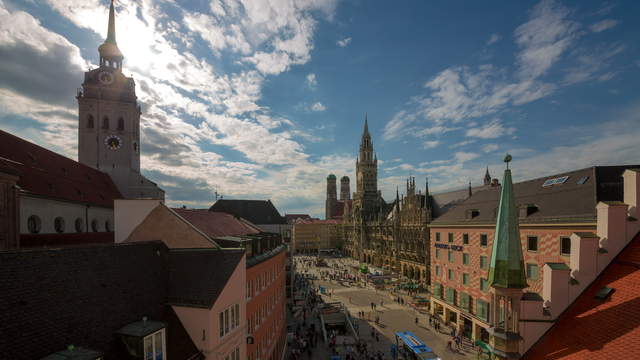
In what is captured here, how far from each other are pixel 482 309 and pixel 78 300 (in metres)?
35.2

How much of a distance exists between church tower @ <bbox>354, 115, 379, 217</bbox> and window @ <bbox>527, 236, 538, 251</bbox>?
73.4m

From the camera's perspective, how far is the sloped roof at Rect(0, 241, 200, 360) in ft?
25.7

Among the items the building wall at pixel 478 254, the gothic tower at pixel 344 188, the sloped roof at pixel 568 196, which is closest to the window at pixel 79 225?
the building wall at pixel 478 254

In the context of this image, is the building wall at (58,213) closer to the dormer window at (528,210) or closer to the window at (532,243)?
the window at (532,243)

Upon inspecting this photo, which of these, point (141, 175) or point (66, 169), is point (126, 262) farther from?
point (141, 175)

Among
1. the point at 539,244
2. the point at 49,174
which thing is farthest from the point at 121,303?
the point at 539,244

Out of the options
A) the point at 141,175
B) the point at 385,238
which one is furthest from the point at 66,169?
the point at 385,238

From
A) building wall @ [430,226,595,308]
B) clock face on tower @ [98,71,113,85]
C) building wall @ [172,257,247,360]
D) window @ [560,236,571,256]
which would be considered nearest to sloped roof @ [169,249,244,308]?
building wall @ [172,257,247,360]

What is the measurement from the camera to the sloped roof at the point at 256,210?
6619 centimetres

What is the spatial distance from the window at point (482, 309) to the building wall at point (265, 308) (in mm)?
21952

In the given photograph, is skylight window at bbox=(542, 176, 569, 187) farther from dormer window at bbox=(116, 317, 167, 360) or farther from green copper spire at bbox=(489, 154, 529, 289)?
dormer window at bbox=(116, 317, 167, 360)

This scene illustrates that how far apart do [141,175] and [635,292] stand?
5384 centimetres

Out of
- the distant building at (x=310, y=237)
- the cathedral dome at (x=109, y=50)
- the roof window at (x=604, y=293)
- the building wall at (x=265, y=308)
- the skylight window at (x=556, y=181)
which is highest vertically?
the cathedral dome at (x=109, y=50)

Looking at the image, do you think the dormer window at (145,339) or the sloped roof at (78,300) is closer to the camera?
the sloped roof at (78,300)
